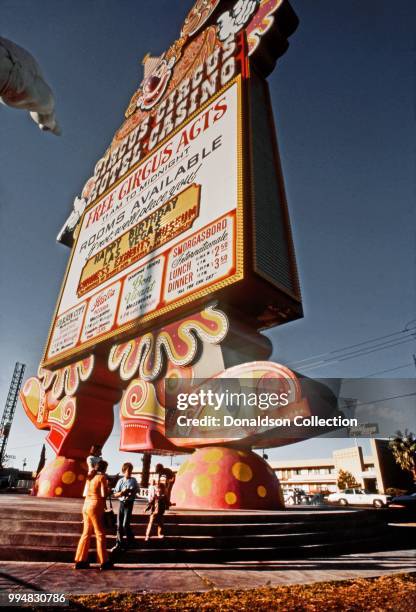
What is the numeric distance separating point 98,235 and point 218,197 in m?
8.00

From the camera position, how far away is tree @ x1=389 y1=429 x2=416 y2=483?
128ft

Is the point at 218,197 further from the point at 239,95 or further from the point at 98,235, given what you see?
the point at 98,235

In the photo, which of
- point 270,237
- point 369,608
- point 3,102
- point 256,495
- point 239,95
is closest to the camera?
point 369,608

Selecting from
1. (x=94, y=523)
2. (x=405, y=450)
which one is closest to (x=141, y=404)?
(x=94, y=523)

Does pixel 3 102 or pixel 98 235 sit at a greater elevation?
pixel 98 235

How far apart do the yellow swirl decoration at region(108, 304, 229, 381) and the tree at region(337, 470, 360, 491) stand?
44.5 m

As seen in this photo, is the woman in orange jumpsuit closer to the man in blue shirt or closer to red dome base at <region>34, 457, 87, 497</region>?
the man in blue shirt

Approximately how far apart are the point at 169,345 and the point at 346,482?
4561 cm

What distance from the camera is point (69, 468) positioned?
529 inches

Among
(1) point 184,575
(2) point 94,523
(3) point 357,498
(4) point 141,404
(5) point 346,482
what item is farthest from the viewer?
(5) point 346,482

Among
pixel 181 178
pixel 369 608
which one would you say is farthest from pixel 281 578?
pixel 181 178

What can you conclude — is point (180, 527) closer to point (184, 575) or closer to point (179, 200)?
point (184, 575)

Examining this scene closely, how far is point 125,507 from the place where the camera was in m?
5.91

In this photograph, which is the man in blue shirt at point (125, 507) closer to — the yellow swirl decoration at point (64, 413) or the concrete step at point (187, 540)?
the concrete step at point (187, 540)
